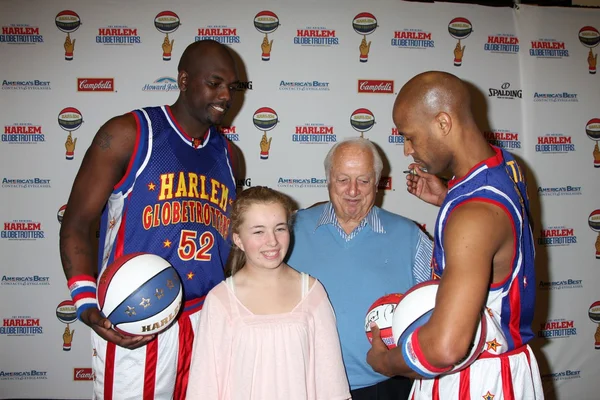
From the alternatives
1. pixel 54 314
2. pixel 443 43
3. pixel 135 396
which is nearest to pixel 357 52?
pixel 443 43

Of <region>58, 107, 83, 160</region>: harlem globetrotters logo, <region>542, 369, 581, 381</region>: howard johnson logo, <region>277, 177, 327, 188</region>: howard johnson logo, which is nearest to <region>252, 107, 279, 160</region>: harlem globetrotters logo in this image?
<region>277, 177, 327, 188</region>: howard johnson logo

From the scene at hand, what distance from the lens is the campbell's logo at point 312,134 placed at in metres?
3.93

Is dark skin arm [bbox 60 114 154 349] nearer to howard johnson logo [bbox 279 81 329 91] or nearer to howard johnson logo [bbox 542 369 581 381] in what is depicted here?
howard johnson logo [bbox 279 81 329 91]

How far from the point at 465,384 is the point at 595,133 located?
3.53 meters

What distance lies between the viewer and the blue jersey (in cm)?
146

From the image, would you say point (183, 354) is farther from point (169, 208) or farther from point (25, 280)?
point (25, 280)

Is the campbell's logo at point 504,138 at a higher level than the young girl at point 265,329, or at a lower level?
higher

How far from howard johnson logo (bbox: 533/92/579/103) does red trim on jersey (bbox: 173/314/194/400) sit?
141 inches

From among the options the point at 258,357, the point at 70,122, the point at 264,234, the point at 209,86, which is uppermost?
the point at 70,122

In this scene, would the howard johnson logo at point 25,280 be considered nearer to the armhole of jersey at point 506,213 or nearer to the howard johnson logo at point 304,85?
the howard johnson logo at point 304,85

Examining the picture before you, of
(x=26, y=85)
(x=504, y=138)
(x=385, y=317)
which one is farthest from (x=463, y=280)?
(x=26, y=85)

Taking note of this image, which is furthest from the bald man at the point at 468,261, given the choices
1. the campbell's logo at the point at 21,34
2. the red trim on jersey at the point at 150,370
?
the campbell's logo at the point at 21,34

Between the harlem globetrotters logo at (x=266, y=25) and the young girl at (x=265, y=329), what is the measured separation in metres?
2.26

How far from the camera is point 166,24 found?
3834 millimetres
